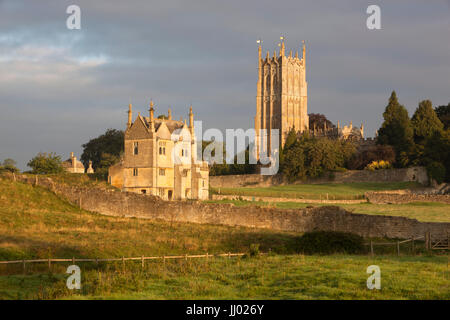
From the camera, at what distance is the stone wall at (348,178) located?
7725 cm

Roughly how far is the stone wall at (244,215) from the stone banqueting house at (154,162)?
8037 millimetres

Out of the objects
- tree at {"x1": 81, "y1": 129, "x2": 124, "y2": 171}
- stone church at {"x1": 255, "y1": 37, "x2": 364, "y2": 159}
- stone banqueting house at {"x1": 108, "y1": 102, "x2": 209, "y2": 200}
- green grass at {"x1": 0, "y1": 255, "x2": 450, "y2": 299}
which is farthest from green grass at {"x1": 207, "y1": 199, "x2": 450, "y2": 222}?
stone church at {"x1": 255, "y1": 37, "x2": 364, "y2": 159}

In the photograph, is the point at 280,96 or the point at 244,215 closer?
the point at 244,215

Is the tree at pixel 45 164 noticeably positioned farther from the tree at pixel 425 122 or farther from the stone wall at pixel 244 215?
the tree at pixel 425 122

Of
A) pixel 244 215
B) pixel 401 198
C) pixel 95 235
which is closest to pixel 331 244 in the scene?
pixel 244 215

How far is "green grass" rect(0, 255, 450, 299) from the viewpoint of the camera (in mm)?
20141

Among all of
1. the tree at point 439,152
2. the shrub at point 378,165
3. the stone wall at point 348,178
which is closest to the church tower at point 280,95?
the stone wall at point 348,178

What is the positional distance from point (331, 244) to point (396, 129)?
2097 inches

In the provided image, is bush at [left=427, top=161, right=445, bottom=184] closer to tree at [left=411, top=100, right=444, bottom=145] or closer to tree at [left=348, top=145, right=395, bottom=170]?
tree at [left=348, top=145, right=395, bottom=170]

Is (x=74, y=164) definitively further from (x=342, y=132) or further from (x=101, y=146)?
(x=342, y=132)

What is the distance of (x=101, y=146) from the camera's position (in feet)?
336

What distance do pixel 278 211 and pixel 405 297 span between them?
82.4 ft

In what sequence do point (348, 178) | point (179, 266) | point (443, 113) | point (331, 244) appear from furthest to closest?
1. point (443, 113)
2. point (348, 178)
3. point (331, 244)
4. point (179, 266)
